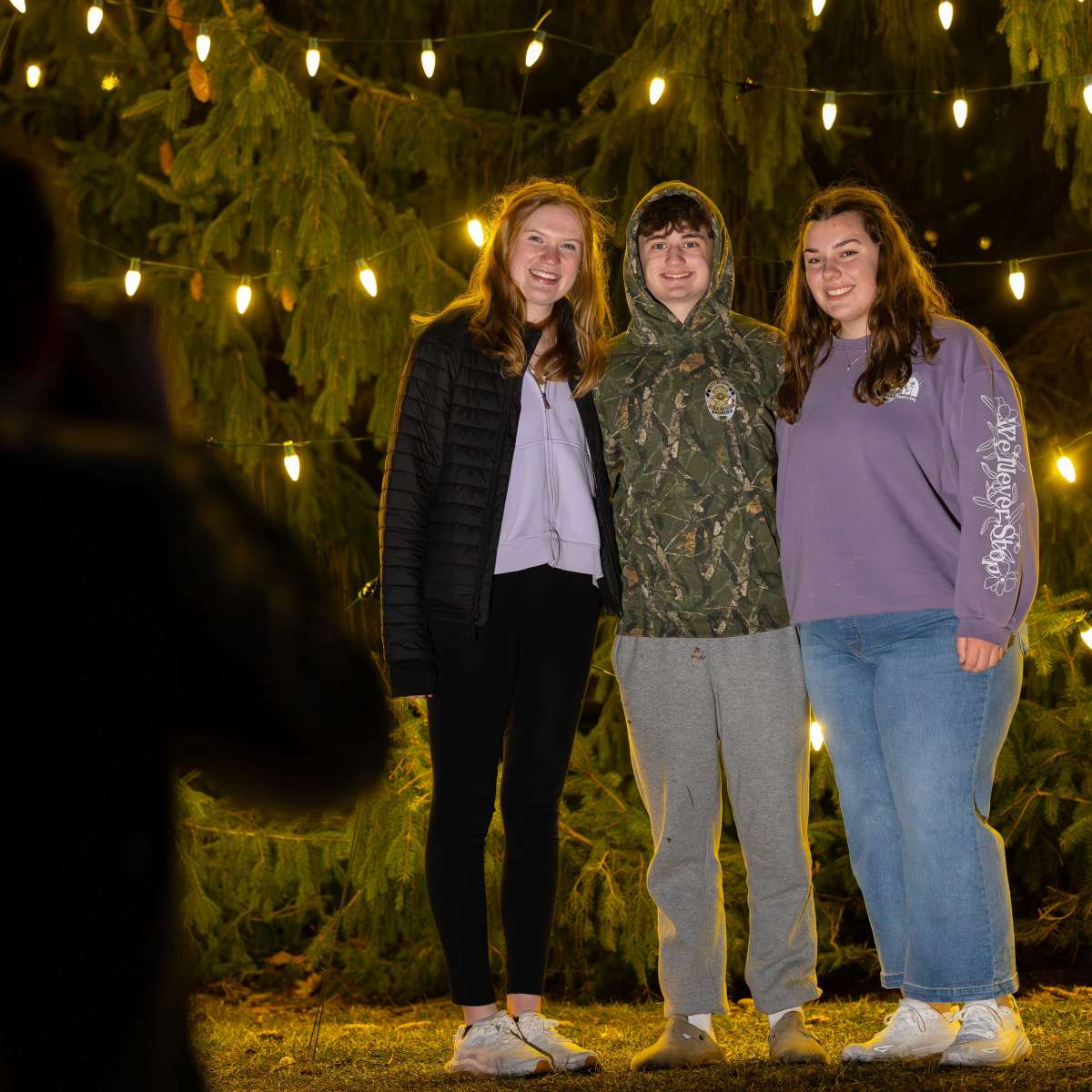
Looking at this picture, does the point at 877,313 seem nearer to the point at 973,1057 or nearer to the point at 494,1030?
the point at 973,1057

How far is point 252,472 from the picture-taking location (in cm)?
644

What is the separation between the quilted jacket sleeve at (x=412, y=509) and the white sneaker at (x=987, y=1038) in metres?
1.25

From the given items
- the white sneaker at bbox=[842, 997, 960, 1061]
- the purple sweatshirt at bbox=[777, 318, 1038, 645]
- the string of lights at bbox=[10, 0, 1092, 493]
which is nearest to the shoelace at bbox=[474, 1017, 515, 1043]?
the white sneaker at bbox=[842, 997, 960, 1061]

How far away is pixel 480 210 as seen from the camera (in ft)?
19.8

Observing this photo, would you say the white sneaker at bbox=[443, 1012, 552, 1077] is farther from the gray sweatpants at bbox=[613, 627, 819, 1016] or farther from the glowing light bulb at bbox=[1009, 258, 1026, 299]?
the glowing light bulb at bbox=[1009, 258, 1026, 299]

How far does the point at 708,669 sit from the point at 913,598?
456 mm

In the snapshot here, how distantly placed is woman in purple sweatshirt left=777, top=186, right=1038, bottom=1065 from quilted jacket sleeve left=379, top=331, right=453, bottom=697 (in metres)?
0.74

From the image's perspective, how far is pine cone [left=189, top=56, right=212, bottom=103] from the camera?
18.5 feet

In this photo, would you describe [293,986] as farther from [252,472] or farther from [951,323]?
[951,323]

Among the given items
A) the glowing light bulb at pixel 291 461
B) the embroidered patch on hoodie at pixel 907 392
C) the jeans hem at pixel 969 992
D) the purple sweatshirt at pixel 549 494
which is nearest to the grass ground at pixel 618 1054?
the jeans hem at pixel 969 992

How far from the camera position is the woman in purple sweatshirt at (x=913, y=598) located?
2.94 meters

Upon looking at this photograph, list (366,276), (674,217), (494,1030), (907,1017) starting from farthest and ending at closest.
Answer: (366,276) → (674,217) → (494,1030) → (907,1017)

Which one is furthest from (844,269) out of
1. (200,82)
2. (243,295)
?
(200,82)

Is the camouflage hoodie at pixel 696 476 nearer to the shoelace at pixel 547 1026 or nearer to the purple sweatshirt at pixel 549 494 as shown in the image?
the purple sweatshirt at pixel 549 494
